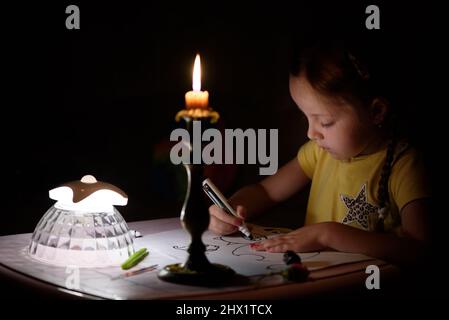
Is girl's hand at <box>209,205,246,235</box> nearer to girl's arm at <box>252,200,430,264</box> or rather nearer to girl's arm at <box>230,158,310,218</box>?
girl's arm at <box>252,200,430,264</box>

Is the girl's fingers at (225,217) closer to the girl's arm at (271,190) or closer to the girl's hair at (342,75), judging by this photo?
the girl's arm at (271,190)

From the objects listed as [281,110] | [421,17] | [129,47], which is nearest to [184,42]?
[129,47]

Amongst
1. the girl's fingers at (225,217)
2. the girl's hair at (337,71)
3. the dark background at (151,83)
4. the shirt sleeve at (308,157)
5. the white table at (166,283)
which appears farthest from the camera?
the shirt sleeve at (308,157)

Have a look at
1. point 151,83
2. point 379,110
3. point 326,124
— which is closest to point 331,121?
point 326,124

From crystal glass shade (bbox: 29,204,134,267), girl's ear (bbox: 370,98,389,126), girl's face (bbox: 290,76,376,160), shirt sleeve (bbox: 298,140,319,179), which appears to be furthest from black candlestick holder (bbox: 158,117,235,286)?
shirt sleeve (bbox: 298,140,319,179)

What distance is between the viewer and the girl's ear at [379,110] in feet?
5.24

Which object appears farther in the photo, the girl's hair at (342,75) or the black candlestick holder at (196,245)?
the girl's hair at (342,75)

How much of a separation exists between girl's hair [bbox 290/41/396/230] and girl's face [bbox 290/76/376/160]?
0.6 inches

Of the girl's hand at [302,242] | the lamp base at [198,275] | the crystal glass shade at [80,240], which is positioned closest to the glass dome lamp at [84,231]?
the crystal glass shade at [80,240]

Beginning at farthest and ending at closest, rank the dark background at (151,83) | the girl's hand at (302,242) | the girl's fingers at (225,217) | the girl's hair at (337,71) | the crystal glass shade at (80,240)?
the dark background at (151,83) → the girl's hair at (337,71) → the girl's fingers at (225,217) → the girl's hand at (302,242) → the crystal glass shade at (80,240)

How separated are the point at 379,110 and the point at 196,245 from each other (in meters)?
0.68

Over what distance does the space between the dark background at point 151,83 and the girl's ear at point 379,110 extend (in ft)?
0.19

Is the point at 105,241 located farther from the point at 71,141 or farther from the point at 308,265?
the point at 71,141

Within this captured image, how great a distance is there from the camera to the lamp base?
3.54 ft
